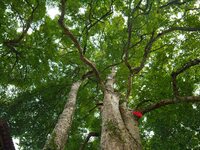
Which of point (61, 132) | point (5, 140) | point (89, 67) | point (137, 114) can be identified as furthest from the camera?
point (89, 67)

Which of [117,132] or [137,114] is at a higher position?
[137,114]

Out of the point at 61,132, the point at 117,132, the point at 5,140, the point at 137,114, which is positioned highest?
the point at 137,114

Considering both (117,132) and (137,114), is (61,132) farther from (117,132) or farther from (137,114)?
(137,114)

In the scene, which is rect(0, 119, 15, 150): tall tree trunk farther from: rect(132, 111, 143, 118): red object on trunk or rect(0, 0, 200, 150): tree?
rect(0, 0, 200, 150): tree

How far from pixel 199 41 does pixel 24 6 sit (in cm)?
758

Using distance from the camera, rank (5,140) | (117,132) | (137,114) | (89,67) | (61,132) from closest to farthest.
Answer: (5,140) → (117,132) → (61,132) → (137,114) → (89,67)

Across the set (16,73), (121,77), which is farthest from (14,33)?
(121,77)

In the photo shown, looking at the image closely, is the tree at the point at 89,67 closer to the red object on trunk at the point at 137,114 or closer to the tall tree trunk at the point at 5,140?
the red object on trunk at the point at 137,114

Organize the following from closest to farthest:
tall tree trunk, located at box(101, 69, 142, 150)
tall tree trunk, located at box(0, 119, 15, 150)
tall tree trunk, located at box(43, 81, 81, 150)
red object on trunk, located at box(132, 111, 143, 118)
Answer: tall tree trunk, located at box(0, 119, 15, 150) → tall tree trunk, located at box(101, 69, 142, 150) → tall tree trunk, located at box(43, 81, 81, 150) → red object on trunk, located at box(132, 111, 143, 118)

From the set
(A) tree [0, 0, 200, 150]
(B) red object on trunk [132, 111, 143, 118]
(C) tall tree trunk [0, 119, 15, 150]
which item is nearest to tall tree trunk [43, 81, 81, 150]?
(A) tree [0, 0, 200, 150]

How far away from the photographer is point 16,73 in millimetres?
9859

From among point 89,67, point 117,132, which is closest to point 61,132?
point 117,132

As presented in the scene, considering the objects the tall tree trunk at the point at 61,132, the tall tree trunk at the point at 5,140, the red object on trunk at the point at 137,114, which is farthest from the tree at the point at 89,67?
the tall tree trunk at the point at 5,140

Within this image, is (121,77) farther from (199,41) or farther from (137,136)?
→ (137,136)
